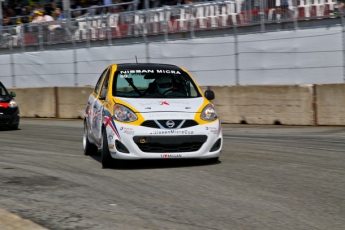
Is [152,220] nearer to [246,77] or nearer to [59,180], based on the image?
[59,180]

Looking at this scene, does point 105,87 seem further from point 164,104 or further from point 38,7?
point 38,7

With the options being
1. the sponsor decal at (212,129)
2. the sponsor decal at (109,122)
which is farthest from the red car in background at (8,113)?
the sponsor decal at (212,129)

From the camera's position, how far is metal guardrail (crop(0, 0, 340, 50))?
18.5 m

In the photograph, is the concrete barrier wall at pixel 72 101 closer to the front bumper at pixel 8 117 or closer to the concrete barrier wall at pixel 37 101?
the concrete barrier wall at pixel 37 101

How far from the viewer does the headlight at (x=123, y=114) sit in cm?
900

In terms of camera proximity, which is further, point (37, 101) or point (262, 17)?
point (37, 101)

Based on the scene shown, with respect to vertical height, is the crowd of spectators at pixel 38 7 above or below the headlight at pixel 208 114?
above

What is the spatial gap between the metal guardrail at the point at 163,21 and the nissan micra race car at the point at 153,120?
8934 mm

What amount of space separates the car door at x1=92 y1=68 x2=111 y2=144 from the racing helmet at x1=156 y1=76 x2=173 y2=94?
799 millimetres

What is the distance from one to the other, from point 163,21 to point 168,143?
13109 millimetres

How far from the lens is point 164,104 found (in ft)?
30.4

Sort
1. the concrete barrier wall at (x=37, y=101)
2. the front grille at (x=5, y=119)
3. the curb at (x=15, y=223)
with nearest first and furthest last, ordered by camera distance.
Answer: the curb at (x=15, y=223) < the front grille at (x=5, y=119) < the concrete barrier wall at (x=37, y=101)

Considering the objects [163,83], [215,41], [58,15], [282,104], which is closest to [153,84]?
[163,83]

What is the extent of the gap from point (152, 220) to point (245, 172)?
2993mm
